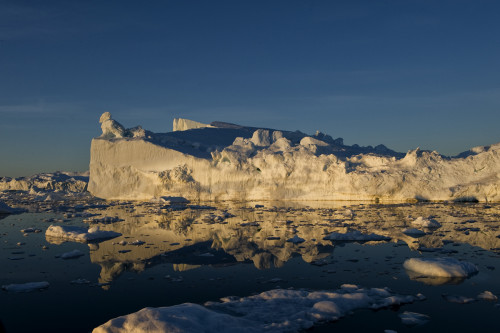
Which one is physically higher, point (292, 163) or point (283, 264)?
point (292, 163)

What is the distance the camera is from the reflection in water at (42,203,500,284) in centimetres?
729

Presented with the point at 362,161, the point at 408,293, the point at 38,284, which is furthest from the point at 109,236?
the point at 362,161

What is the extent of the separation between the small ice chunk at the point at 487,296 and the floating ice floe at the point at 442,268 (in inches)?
34.8

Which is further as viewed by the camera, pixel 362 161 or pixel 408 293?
pixel 362 161

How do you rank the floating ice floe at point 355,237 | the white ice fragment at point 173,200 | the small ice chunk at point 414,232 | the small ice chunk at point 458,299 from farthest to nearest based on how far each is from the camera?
1. the white ice fragment at point 173,200
2. the small ice chunk at point 414,232
3. the floating ice floe at point 355,237
4. the small ice chunk at point 458,299

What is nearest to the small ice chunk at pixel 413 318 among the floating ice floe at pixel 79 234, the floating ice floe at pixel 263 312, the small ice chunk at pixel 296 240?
the floating ice floe at pixel 263 312

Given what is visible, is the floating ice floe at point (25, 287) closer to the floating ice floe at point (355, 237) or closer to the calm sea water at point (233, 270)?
the calm sea water at point (233, 270)

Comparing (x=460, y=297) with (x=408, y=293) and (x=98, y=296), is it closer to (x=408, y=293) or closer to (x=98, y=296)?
(x=408, y=293)

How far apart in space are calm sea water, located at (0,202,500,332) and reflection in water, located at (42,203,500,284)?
1.0 inches

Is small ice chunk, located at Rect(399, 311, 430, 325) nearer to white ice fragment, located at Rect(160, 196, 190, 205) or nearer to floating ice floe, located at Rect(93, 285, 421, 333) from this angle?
floating ice floe, located at Rect(93, 285, 421, 333)

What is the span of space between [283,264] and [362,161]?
641 inches

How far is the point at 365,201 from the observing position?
20.8 m

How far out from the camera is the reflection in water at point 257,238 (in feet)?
23.9

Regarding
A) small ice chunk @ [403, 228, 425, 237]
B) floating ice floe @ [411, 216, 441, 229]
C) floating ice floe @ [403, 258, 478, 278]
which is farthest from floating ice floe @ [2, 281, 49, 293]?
floating ice floe @ [411, 216, 441, 229]
